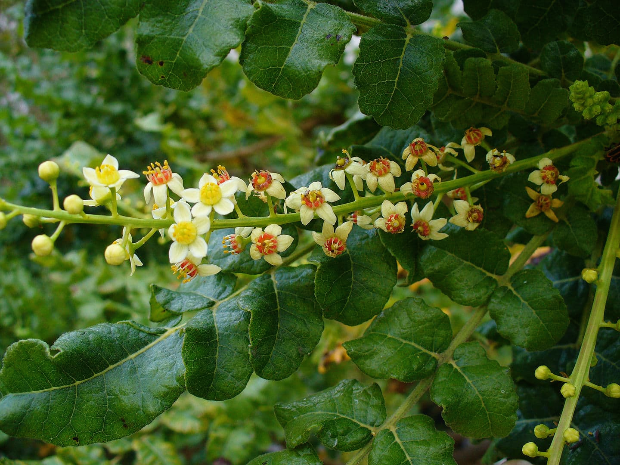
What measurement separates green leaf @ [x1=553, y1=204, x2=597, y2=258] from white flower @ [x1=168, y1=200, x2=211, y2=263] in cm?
65

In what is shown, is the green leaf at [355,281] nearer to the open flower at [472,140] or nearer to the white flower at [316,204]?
the white flower at [316,204]

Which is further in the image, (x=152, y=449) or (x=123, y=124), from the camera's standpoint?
(x=123, y=124)

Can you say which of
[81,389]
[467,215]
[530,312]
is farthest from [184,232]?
[530,312]

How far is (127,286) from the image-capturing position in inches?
75.9

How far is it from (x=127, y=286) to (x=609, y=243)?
1577 mm

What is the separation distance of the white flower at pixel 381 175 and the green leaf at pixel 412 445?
1.28 feet

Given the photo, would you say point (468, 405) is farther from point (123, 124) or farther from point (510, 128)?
point (123, 124)

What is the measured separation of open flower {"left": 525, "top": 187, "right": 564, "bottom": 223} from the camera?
3.15 ft

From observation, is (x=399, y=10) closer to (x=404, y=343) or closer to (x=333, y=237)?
(x=333, y=237)

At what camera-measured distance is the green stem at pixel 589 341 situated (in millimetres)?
766

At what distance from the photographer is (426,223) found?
0.89 metres

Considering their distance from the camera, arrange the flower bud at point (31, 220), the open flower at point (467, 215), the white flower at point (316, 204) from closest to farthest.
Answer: the flower bud at point (31, 220)
the white flower at point (316, 204)
the open flower at point (467, 215)

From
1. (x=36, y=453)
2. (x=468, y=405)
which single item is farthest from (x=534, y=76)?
(x=36, y=453)

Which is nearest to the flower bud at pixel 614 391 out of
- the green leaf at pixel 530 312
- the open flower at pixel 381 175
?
the green leaf at pixel 530 312
